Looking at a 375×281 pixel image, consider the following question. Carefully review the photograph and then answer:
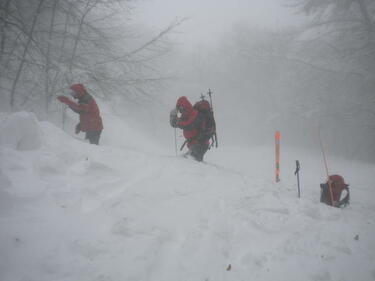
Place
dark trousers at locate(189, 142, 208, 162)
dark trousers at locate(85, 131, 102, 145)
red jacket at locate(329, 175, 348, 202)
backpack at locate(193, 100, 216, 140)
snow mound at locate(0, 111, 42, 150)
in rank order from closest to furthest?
snow mound at locate(0, 111, 42, 150) < red jacket at locate(329, 175, 348, 202) < backpack at locate(193, 100, 216, 140) < dark trousers at locate(189, 142, 208, 162) < dark trousers at locate(85, 131, 102, 145)

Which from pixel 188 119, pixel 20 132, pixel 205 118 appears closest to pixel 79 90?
pixel 20 132

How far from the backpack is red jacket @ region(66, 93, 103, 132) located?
250cm

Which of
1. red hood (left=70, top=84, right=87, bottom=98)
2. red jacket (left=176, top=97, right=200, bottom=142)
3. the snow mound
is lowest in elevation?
the snow mound

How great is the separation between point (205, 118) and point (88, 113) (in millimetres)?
2893

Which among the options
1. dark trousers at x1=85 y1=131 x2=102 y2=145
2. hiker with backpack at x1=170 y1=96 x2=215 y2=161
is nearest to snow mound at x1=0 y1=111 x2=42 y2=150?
dark trousers at x1=85 y1=131 x2=102 y2=145

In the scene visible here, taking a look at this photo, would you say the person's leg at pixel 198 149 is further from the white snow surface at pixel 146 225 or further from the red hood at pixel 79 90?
the red hood at pixel 79 90

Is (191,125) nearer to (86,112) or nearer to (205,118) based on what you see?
(205,118)

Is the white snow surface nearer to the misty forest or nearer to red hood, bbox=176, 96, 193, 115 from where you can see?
the misty forest

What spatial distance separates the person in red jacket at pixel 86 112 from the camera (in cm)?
571

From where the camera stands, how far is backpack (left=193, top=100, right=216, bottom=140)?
577 cm

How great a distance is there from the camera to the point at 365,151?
2080 centimetres

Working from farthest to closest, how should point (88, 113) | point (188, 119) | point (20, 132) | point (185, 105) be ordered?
point (88, 113) → point (188, 119) → point (185, 105) → point (20, 132)

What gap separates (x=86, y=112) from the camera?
5.92 meters

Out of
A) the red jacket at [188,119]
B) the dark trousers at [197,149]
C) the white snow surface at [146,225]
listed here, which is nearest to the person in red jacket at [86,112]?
the white snow surface at [146,225]
